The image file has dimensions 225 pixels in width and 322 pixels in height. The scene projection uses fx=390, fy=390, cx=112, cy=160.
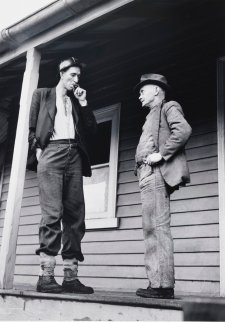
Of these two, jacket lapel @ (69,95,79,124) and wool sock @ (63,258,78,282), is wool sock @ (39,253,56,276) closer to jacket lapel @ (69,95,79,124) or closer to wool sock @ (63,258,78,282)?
wool sock @ (63,258,78,282)

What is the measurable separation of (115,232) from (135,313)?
2.52 m

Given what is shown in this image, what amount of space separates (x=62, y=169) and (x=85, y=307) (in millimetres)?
1138

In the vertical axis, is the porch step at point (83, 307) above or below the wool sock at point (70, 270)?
below

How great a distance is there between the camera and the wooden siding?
13.3 feet

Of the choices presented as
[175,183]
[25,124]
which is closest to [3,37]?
[25,124]

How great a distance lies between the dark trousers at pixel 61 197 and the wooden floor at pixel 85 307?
0.39 metres

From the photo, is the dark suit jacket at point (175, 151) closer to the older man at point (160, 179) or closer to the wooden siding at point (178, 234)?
the older man at point (160, 179)

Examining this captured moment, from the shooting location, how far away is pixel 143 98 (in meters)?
3.28

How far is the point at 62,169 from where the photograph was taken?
3.26m

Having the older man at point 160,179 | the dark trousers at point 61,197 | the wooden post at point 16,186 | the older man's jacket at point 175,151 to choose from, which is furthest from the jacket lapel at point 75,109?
the older man's jacket at point 175,151

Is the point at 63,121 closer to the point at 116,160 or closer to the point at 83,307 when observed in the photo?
the point at 83,307

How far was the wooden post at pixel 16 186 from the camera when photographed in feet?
11.6

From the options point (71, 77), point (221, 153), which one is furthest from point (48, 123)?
point (221, 153)

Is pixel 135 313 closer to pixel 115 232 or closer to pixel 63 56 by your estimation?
pixel 115 232
